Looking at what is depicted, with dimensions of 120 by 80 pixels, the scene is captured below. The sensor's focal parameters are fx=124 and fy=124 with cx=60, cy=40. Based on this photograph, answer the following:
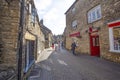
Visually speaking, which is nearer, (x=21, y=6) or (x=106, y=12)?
(x=21, y=6)

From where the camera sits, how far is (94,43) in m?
13.8

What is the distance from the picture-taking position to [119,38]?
9.55 m

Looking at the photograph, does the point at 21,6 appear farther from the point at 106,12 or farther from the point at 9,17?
the point at 106,12

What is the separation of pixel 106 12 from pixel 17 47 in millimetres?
8570

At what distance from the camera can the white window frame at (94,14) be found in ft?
40.6

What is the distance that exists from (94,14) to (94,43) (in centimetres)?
318

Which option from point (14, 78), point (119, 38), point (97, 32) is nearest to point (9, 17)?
point (14, 78)

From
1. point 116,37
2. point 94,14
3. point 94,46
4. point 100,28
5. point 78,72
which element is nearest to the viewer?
point 78,72

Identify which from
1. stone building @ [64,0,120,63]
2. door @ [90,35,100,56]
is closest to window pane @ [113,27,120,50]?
stone building @ [64,0,120,63]

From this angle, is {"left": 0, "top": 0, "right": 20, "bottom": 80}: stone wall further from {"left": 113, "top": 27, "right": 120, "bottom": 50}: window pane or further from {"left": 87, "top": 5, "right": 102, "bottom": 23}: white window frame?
{"left": 87, "top": 5, "right": 102, "bottom": 23}: white window frame

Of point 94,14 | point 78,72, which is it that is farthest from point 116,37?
point 78,72

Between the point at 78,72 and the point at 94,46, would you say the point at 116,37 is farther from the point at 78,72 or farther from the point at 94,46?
the point at 78,72

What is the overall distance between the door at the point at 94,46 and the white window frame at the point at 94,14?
1917 millimetres

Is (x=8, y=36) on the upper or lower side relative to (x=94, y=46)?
upper
